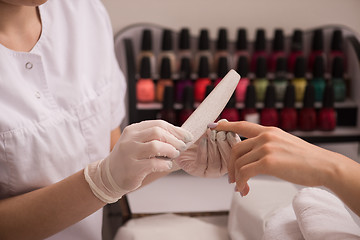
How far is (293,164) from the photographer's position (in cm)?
49

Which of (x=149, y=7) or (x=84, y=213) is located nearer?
(x=84, y=213)

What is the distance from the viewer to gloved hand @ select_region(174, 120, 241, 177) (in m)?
0.63

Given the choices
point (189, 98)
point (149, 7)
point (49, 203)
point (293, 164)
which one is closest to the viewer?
point (293, 164)

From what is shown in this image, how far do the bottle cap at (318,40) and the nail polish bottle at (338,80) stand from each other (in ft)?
0.26

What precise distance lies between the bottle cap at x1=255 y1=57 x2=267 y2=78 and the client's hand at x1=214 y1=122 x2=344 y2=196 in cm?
87

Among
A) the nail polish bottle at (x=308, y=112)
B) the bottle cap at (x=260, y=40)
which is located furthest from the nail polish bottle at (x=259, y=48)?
the nail polish bottle at (x=308, y=112)

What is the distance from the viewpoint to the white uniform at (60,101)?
662 mm

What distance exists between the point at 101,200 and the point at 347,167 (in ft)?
1.23

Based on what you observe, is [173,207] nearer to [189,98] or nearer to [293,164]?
[189,98]

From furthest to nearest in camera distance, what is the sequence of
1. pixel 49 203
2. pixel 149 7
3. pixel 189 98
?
pixel 149 7 → pixel 189 98 → pixel 49 203

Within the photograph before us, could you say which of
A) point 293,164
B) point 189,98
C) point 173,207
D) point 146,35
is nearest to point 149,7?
point 146,35

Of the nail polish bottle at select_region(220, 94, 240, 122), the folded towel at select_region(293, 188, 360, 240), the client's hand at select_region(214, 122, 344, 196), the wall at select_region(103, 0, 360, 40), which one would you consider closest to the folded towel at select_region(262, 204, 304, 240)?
the folded towel at select_region(293, 188, 360, 240)

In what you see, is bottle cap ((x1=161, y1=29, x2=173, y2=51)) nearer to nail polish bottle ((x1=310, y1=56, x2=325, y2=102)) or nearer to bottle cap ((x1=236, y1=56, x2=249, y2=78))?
bottle cap ((x1=236, y1=56, x2=249, y2=78))

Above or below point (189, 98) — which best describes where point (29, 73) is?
above
